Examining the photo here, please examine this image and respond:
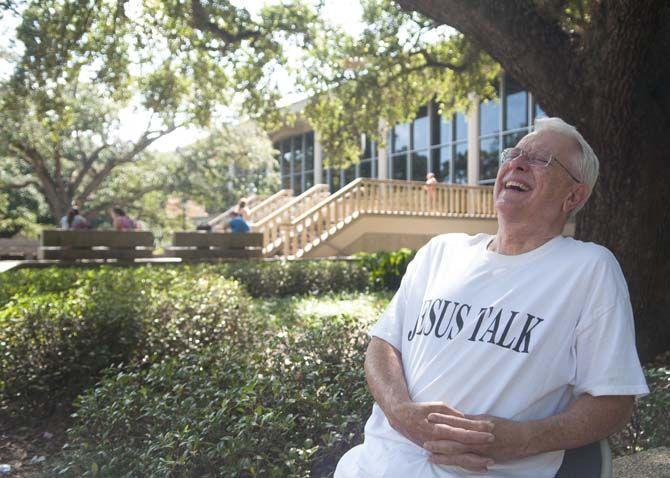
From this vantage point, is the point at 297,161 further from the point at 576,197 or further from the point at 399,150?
the point at 576,197

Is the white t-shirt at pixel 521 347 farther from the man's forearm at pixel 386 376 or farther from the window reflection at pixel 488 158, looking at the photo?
the window reflection at pixel 488 158

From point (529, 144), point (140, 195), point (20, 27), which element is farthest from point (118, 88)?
point (140, 195)

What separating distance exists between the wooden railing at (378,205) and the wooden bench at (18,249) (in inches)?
357

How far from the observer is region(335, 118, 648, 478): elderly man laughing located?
1821 millimetres

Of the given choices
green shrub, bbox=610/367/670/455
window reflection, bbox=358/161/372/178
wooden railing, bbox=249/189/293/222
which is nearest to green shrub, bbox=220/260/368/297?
green shrub, bbox=610/367/670/455

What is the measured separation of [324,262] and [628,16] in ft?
28.9

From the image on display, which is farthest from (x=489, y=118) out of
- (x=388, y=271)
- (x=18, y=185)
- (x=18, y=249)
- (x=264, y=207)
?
A: (x=18, y=185)

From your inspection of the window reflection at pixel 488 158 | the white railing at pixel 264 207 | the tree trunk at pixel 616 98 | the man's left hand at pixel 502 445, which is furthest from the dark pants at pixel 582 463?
the white railing at pixel 264 207

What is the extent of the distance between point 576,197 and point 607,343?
559mm

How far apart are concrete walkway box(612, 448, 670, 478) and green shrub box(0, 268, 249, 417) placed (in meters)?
2.94

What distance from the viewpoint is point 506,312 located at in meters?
1.97

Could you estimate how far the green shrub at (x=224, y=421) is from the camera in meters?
2.78

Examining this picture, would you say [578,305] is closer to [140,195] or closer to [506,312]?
[506,312]

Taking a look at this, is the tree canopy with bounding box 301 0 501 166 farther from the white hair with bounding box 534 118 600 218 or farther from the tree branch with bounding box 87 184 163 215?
the tree branch with bounding box 87 184 163 215
